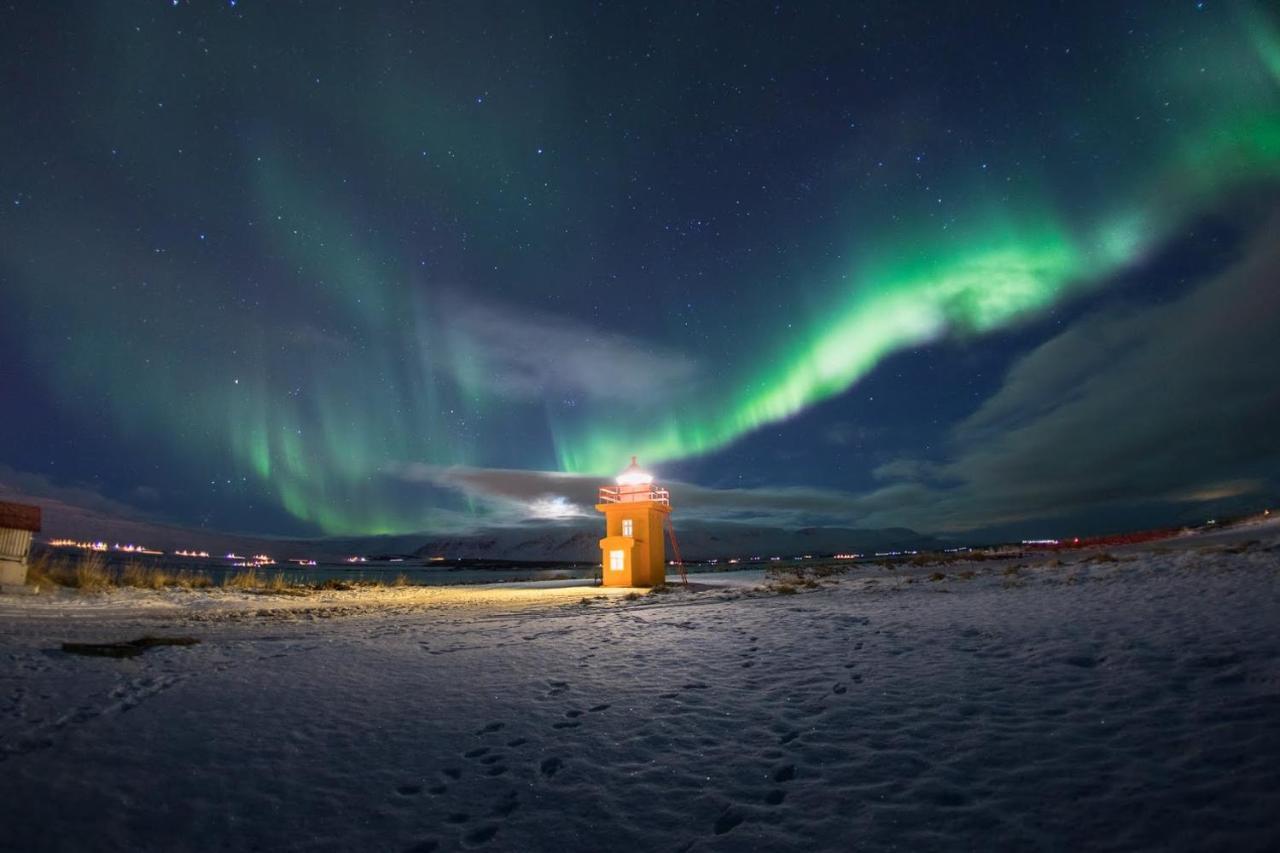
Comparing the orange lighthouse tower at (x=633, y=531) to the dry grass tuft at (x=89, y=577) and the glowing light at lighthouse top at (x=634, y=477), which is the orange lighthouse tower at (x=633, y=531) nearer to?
the glowing light at lighthouse top at (x=634, y=477)

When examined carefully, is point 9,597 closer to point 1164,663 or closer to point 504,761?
point 504,761

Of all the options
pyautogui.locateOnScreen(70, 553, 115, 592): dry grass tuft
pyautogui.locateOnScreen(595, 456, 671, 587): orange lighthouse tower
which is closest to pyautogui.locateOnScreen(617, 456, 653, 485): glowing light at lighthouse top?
pyautogui.locateOnScreen(595, 456, 671, 587): orange lighthouse tower

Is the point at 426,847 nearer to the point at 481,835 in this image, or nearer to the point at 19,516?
the point at 481,835

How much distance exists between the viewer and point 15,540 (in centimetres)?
1680

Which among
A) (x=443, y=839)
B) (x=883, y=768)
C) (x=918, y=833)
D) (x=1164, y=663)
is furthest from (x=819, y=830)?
(x=1164, y=663)

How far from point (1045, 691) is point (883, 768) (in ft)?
7.34

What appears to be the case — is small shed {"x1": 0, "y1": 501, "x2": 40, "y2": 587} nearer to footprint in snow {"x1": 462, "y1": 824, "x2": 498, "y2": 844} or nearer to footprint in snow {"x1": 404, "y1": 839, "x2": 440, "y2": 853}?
footprint in snow {"x1": 404, "y1": 839, "x2": 440, "y2": 853}

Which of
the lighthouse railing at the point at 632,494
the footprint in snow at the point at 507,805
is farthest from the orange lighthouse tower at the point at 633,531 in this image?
the footprint in snow at the point at 507,805

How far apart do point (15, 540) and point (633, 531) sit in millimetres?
21961

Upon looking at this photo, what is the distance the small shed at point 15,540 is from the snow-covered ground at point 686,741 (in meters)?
11.9

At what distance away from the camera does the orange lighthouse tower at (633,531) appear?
2830 cm

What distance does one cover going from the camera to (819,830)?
329 centimetres

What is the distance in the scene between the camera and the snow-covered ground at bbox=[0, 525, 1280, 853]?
3.30m

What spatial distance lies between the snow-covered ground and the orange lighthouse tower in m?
19.9
